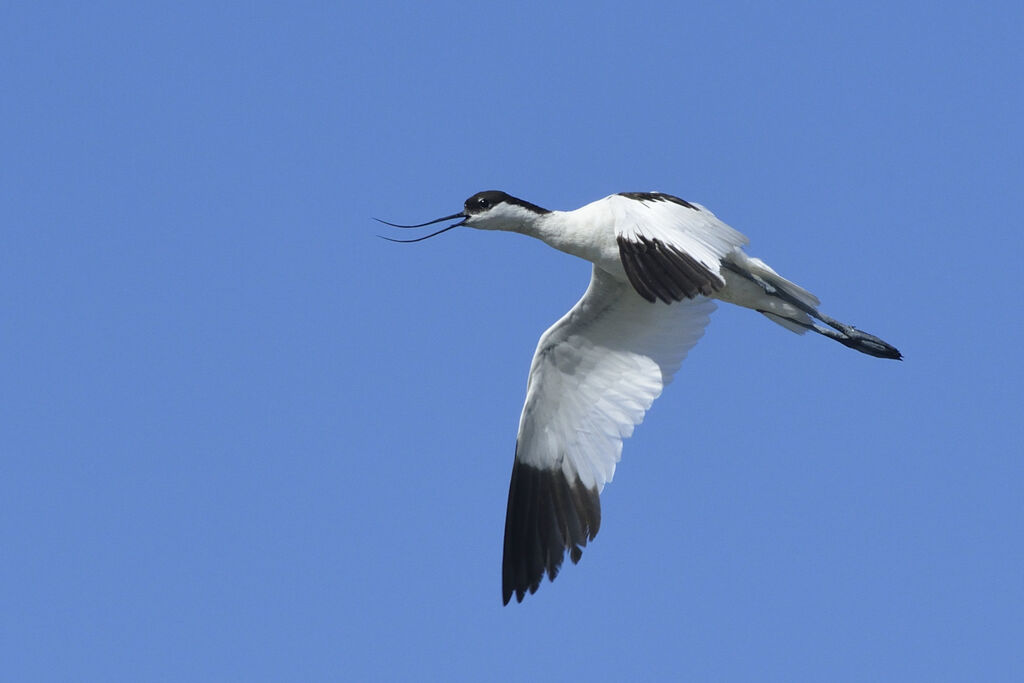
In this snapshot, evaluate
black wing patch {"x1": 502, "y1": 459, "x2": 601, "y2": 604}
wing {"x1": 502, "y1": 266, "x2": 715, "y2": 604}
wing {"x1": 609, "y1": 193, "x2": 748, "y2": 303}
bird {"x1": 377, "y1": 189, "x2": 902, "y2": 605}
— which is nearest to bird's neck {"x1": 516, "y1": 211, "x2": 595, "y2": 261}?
bird {"x1": 377, "y1": 189, "x2": 902, "y2": 605}

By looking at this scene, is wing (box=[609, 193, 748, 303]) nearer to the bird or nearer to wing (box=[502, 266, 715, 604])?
the bird

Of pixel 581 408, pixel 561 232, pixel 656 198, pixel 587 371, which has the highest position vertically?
pixel 656 198

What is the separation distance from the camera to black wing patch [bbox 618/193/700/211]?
12094 millimetres

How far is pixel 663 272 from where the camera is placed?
10797mm

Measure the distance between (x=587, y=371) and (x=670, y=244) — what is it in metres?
3.03

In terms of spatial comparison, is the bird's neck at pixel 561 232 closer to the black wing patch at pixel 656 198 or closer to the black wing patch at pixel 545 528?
the black wing patch at pixel 656 198

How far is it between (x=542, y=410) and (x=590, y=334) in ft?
3.03

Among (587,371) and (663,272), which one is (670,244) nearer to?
(663,272)

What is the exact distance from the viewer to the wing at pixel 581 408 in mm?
13586

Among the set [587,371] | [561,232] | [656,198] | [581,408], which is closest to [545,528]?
[581,408]

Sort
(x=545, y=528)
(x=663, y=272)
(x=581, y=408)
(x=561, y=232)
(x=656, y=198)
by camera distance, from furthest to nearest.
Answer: (x=581, y=408), (x=545, y=528), (x=561, y=232), (x=656, y=198), (x=663, y=272)

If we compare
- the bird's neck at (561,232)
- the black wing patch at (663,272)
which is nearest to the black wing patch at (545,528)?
the bird's neck at (561,232)

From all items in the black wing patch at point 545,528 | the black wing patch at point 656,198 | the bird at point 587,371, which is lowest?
the black wing patch at point 545,528

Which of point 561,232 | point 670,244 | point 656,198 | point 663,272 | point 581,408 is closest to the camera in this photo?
point 663,272
